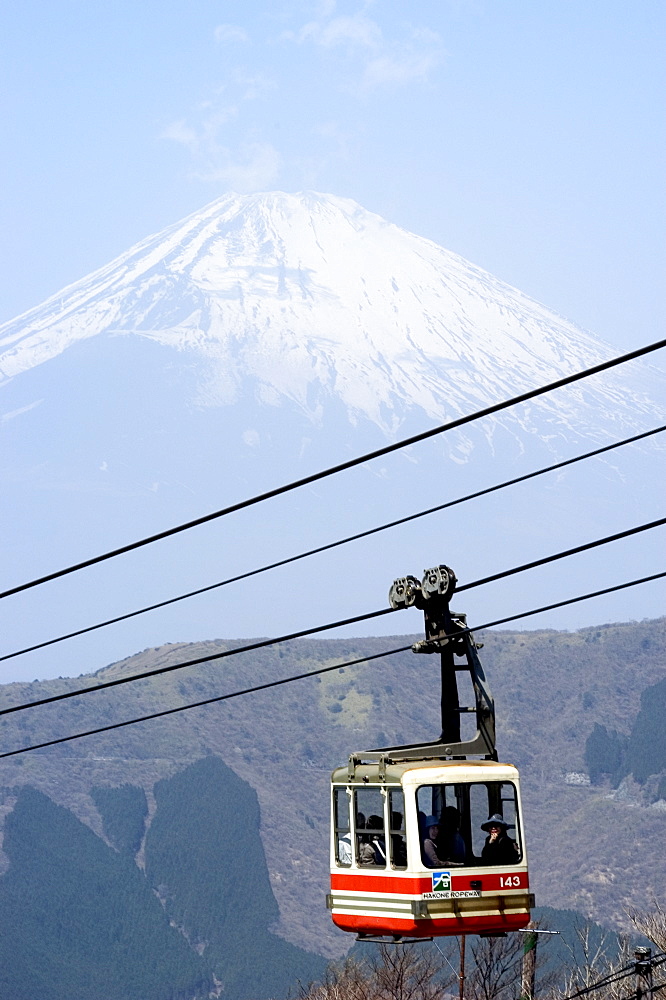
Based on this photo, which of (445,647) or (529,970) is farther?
(529,970)

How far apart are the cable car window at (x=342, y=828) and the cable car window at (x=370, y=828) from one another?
12.1 inches

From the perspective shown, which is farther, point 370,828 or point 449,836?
point 370,828

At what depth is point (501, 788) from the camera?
1013 inches

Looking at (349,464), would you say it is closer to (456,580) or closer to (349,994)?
(456,580)

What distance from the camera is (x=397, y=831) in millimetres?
25594

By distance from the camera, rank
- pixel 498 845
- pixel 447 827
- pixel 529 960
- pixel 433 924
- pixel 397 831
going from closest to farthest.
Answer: pixel 433 924 → pixel 447 827 → pixel 397 831 → pixel 498 845 → pixel 529 960

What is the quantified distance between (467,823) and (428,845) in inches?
31.6

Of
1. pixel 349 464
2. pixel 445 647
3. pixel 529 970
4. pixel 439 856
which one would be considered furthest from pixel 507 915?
pixel 529 970

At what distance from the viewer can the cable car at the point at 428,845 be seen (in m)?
25.2

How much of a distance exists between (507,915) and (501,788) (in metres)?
2.20

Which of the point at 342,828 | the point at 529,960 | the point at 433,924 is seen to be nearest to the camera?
the point at 433,924

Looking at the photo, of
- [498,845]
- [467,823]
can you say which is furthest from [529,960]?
[467,823]

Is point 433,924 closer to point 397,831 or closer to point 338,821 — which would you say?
point 397,831

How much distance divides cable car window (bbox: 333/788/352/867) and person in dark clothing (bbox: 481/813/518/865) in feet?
8.22
